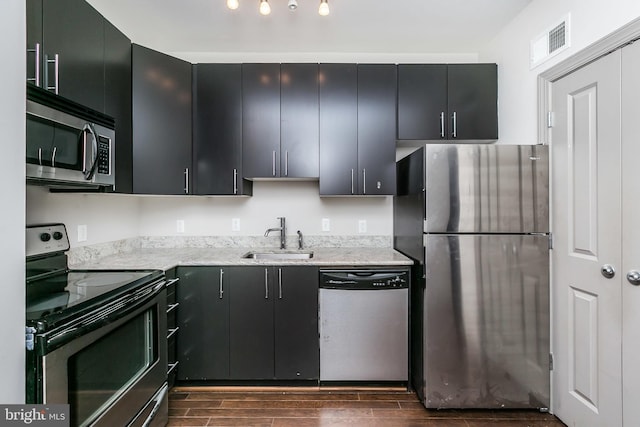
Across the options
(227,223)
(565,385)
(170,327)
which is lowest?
(565,385)

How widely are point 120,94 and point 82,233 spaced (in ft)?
3.23

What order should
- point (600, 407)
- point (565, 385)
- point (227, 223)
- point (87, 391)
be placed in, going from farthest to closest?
point (227, 223) → point (565, 385) → point (600, 407) → point (87, 391)

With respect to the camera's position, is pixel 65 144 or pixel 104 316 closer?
pixel 104 316

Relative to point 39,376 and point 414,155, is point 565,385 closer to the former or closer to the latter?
point 414,155

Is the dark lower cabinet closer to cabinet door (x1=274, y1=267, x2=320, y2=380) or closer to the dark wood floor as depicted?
cabinet door (x1=274, y1=267, x2=320, y2=380)

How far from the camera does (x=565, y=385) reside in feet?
6.26

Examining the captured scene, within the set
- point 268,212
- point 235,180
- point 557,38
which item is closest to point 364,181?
point 268,212

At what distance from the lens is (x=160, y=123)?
2.30m

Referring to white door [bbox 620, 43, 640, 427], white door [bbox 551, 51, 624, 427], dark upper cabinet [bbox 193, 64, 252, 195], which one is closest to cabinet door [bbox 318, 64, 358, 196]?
dark upper cabinet [bbox 193, 64, 252, 195]

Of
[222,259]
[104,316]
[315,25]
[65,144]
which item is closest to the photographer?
[104,316]

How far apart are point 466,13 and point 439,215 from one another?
4.97ft

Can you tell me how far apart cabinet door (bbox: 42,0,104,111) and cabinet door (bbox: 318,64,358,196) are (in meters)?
1.47

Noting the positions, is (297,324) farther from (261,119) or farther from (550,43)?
(550,43)

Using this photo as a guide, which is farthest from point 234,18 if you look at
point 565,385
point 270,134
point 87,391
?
point 565,385
